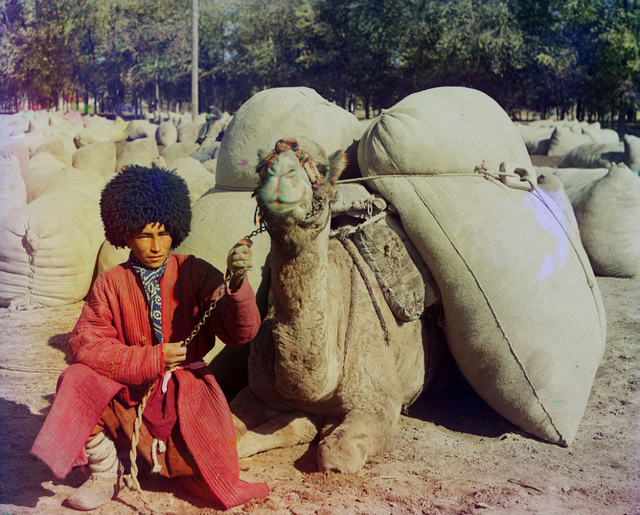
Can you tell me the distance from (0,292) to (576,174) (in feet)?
23.4

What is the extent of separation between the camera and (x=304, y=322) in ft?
10.7

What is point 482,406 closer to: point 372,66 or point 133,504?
point 133,504

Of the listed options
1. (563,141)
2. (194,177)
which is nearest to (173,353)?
(194,177)

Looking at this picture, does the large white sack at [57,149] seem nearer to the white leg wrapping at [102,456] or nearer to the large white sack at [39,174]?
the large white sack at [39,174]

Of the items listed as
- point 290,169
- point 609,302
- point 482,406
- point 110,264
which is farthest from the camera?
point 609,302

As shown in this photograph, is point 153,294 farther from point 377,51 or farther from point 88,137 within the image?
point 377,51

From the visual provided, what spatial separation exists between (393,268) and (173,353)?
5.34 feet

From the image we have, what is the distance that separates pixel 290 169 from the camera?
2.75 m

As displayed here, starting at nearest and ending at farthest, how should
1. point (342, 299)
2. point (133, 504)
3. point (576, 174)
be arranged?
point (133, 504) → point (342, 299) → point (576, 174)

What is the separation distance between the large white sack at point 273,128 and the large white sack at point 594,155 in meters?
9.33

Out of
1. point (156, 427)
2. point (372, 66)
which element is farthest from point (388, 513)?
point (372, 66)

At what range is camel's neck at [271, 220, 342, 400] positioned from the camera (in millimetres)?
3098

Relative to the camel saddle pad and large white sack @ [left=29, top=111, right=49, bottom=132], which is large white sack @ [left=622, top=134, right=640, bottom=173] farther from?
large white sack @ [left=29, top=111, right=49, bottom=132]

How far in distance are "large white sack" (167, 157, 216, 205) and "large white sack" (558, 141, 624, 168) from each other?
7.99 meters
